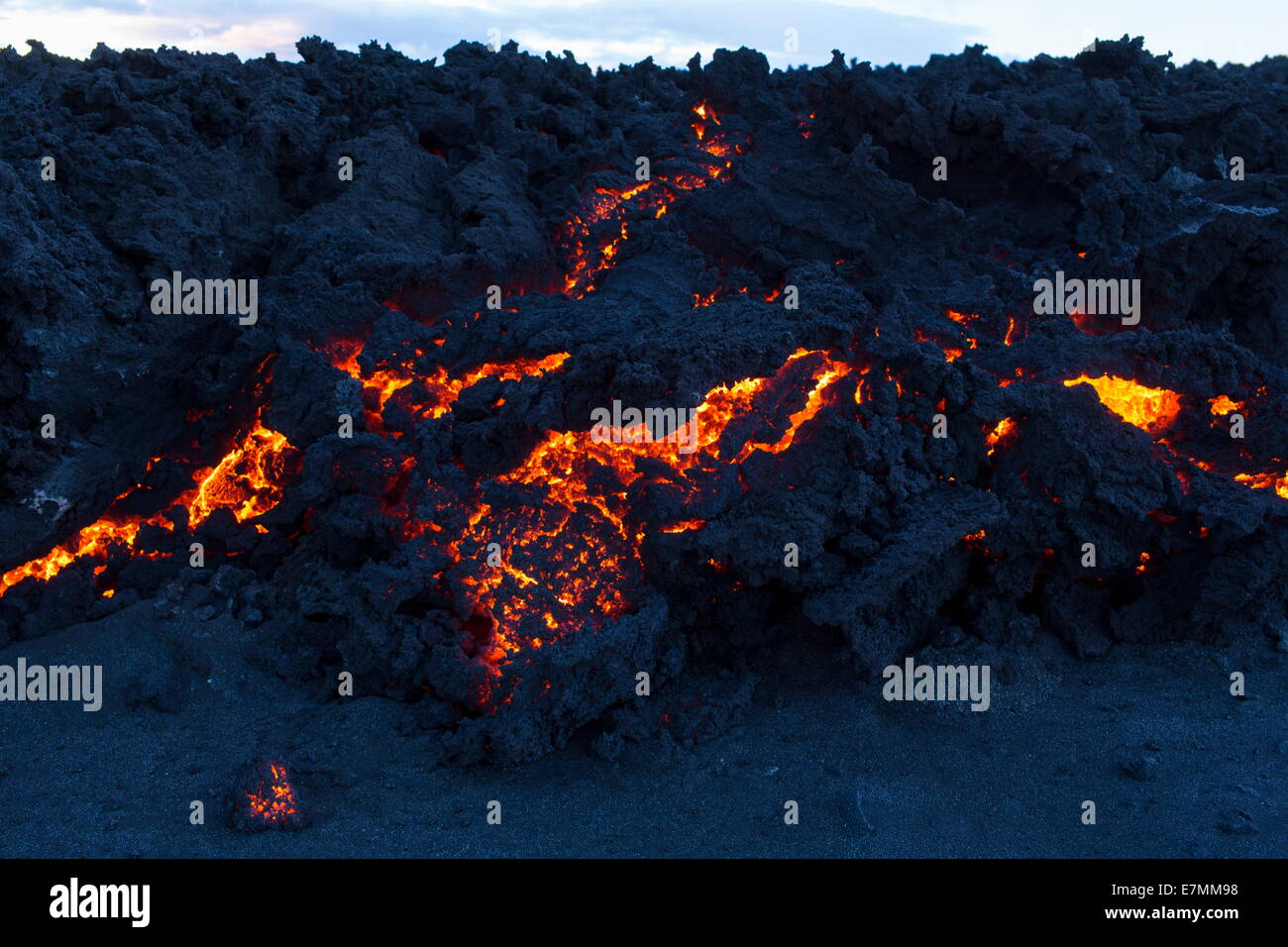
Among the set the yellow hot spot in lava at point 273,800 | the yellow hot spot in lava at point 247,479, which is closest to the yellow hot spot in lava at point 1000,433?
the yellow hot spot in lava at point 273,800

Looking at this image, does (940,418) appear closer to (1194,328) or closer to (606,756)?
(1194,328)

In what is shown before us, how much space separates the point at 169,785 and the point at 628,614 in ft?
8.51

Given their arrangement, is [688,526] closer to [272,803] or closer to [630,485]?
[630,485]

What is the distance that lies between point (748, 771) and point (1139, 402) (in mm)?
3794

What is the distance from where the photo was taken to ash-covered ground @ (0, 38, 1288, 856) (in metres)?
5.27

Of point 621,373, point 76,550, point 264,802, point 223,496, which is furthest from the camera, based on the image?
point 223,496

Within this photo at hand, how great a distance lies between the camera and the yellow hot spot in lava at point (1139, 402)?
22.0 feet

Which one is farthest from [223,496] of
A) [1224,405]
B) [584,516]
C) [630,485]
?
[1224,405]

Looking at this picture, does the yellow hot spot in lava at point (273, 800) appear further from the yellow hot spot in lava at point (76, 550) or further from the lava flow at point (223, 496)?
the yellow hot spot in lava at point (76, 550)

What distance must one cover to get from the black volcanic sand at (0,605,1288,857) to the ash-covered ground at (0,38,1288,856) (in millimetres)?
26

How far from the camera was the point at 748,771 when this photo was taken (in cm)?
538

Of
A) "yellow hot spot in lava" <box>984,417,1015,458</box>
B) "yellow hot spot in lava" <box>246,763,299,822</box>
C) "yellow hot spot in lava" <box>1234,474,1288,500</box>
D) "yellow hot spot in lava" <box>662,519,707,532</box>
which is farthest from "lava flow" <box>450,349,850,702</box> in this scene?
"yellow hot spot in lava" <box>1234,474,1288,500</box>

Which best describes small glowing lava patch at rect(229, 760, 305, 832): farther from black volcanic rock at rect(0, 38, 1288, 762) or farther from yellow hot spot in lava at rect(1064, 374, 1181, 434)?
yellow hot spot in lava at rect(1064, 374, 1181, 434)

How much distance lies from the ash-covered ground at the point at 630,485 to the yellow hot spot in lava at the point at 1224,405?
0.12 feet
